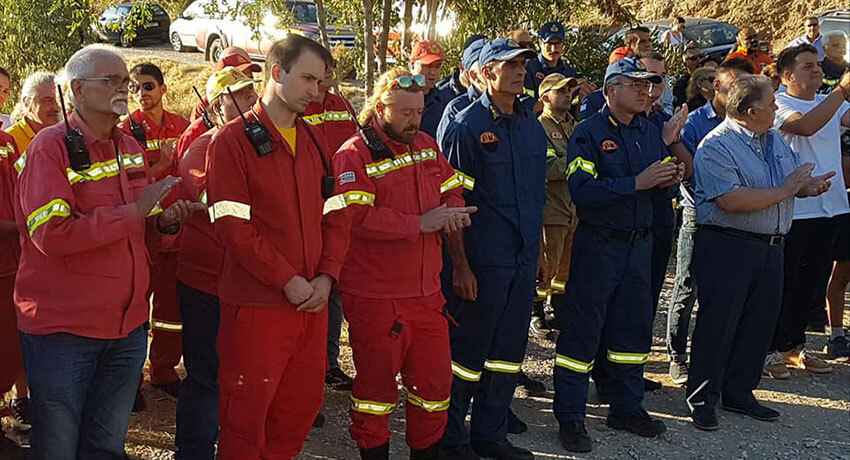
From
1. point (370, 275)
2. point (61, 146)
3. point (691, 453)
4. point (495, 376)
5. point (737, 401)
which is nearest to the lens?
point (61, 146)

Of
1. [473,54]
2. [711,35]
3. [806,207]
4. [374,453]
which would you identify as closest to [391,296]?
[374,453]

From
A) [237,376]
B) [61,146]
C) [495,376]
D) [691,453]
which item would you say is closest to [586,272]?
[495,376]

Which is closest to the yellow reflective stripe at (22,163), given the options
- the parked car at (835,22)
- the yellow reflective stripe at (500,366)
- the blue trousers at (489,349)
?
the blue trousers at (489,349)

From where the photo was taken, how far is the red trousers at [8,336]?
4.65 meters

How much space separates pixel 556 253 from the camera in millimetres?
7297

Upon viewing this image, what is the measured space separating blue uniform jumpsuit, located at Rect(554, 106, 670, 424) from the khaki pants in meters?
1.68

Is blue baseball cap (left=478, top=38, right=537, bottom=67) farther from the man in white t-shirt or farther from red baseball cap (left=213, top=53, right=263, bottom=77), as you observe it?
the man in white t-shirt

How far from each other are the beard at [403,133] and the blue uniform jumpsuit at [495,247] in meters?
0.41

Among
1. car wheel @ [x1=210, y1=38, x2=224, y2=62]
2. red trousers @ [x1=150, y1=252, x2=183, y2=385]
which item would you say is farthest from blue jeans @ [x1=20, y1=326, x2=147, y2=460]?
car wheel @ [x1=210, y1=38, x2=224, y2=62]

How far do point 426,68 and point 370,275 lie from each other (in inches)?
104

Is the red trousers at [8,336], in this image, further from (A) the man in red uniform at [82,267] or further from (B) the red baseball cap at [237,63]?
(B) the red baseball cap at [237,63]

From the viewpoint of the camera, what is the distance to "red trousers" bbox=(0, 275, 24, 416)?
15.3 feet

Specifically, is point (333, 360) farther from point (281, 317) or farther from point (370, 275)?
point (281, 317)

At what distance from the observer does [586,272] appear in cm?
534
